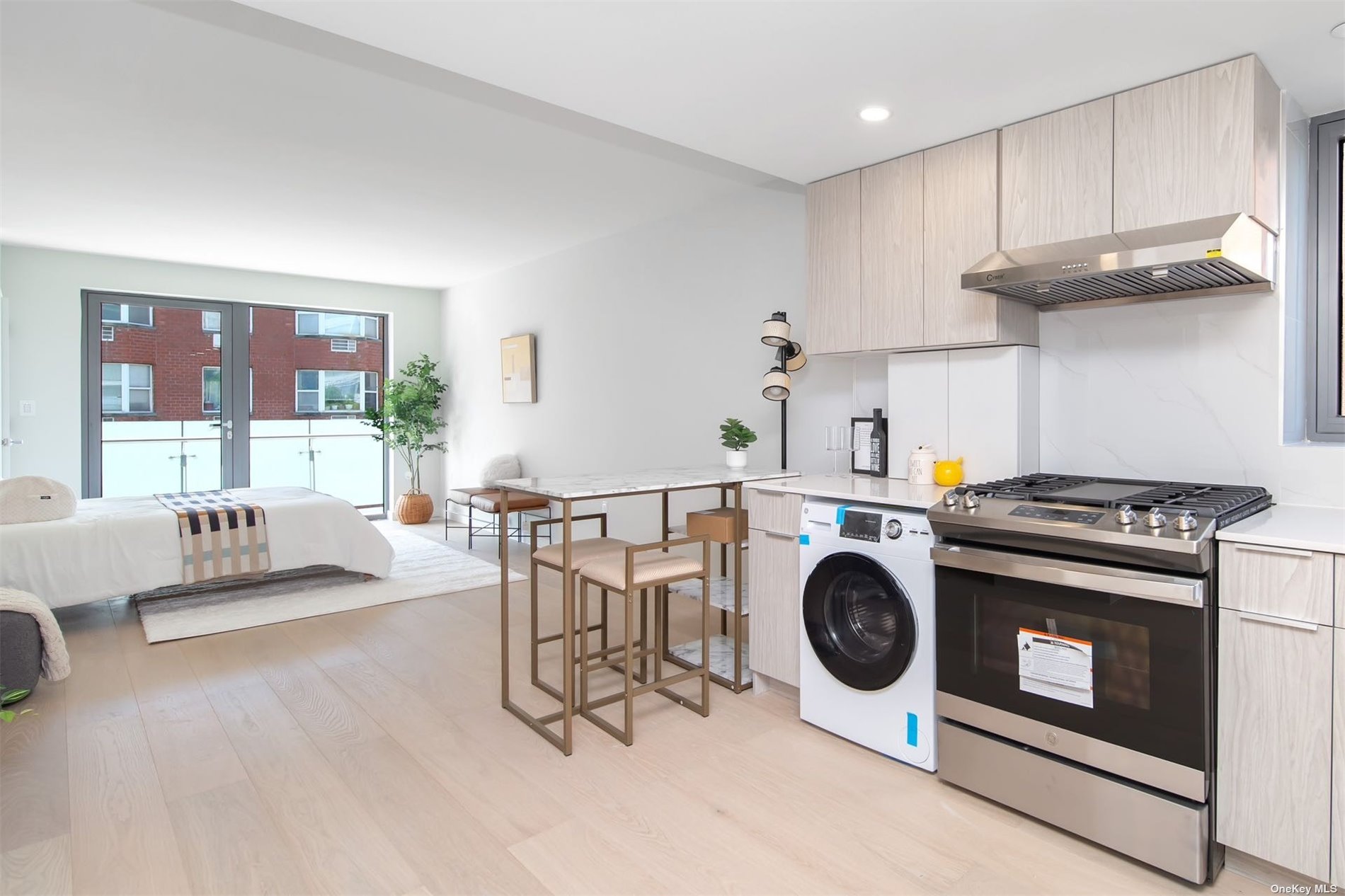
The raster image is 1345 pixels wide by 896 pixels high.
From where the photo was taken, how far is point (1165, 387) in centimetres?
255

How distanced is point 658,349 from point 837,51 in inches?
116

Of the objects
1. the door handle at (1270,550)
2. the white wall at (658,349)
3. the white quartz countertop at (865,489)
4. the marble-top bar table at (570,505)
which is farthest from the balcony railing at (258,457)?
the door handle at (1270,550)

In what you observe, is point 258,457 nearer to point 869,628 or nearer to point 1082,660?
point 869,628

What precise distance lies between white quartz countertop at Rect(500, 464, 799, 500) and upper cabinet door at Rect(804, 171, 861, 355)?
0.65 m

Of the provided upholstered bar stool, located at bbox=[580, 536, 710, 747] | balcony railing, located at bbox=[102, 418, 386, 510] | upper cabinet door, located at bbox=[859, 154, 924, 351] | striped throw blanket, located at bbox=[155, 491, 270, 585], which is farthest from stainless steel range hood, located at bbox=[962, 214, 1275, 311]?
balcony railing, located at bbox=[102, 418, 386, 510]

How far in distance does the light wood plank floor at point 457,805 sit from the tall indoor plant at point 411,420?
438 centimetres

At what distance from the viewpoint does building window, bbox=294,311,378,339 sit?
287 inches

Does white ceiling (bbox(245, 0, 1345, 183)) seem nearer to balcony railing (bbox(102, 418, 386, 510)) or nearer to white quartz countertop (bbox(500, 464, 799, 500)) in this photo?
white quartz countertop (bbox(500, 464, 799, 500))

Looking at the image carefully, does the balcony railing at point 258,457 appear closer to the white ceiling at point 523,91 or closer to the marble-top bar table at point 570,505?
the white ceiling at point 523,91

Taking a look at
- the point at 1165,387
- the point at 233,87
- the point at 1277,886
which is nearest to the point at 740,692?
the point at 1277,886

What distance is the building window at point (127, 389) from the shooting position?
6273 millimetres

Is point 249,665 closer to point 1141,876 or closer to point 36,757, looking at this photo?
point 36,757

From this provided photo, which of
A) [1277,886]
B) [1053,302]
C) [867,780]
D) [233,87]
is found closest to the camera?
[1277,886]

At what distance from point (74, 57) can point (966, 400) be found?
12.0 feet
